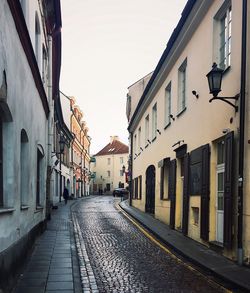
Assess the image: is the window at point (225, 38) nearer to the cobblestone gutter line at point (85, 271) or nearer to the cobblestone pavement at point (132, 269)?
the cobblestone pavement at point (132, 269)

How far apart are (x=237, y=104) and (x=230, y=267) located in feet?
10.7

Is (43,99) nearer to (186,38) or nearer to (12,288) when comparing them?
(186,38)

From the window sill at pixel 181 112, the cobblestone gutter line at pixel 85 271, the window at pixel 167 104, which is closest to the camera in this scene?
the cobblestone gutter line at pixel 85 271

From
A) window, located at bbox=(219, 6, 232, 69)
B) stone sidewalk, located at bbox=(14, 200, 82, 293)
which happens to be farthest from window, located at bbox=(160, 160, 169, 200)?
window, located at bbox=(219, 6, 232, 69)

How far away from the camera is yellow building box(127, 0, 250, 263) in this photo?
9.14 m

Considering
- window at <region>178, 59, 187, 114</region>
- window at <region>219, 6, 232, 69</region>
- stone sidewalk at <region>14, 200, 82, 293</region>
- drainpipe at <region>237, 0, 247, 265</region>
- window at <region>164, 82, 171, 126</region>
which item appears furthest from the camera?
window at <region>164, 82, 171, 126</region>

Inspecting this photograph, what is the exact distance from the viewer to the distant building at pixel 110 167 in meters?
84.2

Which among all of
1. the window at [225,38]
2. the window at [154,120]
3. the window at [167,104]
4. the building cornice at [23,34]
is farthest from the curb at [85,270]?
the window at [154,120]

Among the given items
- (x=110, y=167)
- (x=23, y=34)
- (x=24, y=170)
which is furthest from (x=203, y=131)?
(x=110, y=167)

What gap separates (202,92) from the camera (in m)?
11.9

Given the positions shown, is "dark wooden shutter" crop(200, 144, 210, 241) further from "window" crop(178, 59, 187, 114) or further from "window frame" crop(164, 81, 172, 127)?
"window frame" crop(164, 81, 172, 127)

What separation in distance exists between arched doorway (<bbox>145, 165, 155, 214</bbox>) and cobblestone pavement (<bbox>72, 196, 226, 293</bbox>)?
7.82 metres

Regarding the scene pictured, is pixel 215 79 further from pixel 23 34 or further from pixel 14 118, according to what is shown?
pixel 14 118

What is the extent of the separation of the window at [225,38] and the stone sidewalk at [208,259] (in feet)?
14.2
